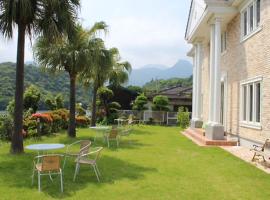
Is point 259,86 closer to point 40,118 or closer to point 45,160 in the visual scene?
point 45,160

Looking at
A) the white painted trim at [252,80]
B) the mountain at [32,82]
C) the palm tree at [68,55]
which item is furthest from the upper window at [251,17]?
the mountain at [32,82]

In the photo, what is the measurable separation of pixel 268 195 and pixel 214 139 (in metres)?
8.11

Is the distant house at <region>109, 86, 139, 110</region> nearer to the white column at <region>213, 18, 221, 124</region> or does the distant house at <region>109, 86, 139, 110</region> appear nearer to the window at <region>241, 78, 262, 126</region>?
the white column at <region>213, 18, 221, 124</region>

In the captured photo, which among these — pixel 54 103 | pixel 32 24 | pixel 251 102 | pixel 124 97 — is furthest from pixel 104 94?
pixel 32 24

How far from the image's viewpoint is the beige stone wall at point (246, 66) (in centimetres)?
1203

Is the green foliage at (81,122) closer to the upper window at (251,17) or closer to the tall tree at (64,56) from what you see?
the tall tree at (64,56)

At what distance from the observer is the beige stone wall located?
12031 mm

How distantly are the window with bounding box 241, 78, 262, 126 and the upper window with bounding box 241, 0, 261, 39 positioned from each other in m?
2.02

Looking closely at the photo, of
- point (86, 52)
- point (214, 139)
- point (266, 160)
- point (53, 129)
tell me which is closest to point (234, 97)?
point (214, 139)

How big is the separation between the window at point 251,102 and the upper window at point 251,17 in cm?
202

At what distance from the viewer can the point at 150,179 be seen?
8219mm

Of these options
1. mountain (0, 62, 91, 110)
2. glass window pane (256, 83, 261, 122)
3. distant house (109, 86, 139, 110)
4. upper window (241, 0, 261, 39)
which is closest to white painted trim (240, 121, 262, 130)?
glass window pane (256, 83, 261, 122)

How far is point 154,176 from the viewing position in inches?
337

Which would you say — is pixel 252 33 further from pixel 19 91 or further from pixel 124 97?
pixel 124 97
